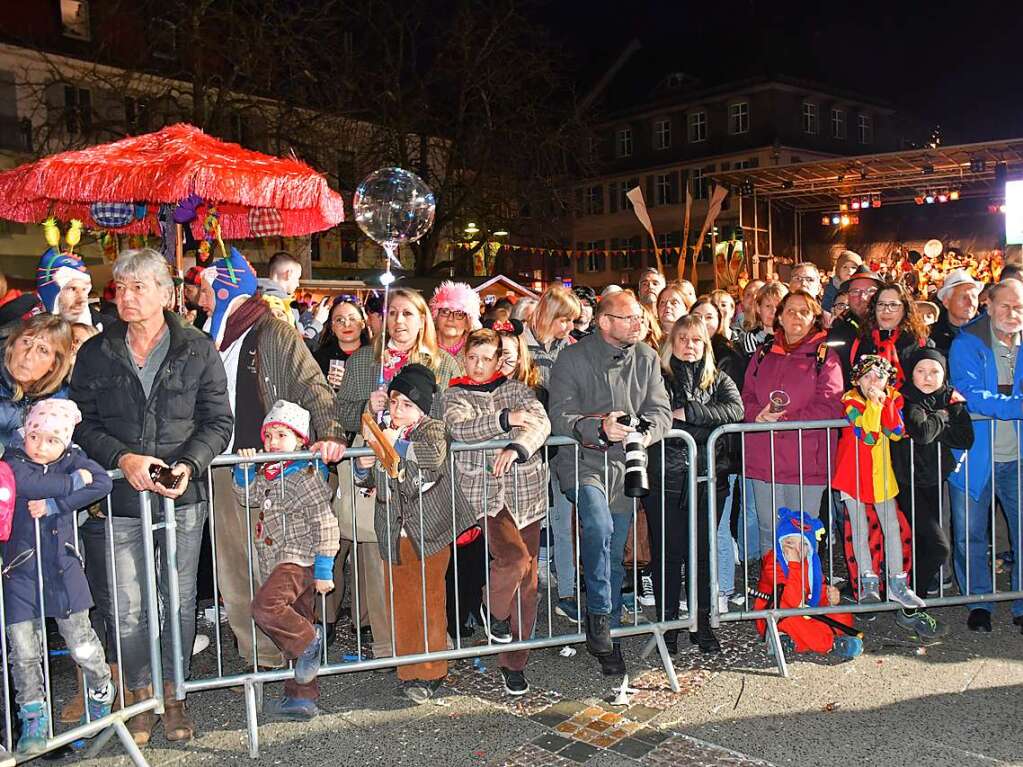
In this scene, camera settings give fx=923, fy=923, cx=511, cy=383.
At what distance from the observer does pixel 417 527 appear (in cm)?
493

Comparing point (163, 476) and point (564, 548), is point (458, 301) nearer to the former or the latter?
point (564, 548)

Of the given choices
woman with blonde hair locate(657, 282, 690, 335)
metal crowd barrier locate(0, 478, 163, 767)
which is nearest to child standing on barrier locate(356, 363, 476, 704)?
metal crowd barrier locate(0, 478, 163, 767)

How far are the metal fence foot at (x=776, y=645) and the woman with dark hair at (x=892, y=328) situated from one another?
1.85 m

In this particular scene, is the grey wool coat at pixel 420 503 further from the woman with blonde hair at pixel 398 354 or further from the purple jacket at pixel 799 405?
the purple jacket at pixel 799 405

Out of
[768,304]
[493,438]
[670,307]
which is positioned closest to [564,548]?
[493,438]

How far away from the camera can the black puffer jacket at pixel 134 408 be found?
4.38 meters

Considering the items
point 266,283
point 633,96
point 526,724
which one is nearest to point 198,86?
point 266,283

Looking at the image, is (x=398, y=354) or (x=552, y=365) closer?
(x=398, y=354)

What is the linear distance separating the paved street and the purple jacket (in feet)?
3.60

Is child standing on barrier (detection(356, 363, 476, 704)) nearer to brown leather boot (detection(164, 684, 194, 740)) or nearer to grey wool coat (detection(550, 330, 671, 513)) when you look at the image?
grey wool coat (detection(550, 330, 671, 513))

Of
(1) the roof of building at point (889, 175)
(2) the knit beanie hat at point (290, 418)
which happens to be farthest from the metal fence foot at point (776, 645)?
(1) the roof of building at point (889, 175)

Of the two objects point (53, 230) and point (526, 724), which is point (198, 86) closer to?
point (53, 230)

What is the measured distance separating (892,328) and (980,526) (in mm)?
1384

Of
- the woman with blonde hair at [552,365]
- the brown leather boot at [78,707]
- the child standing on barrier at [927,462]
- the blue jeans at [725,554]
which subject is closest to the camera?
the brown leather boot at [78,707]
